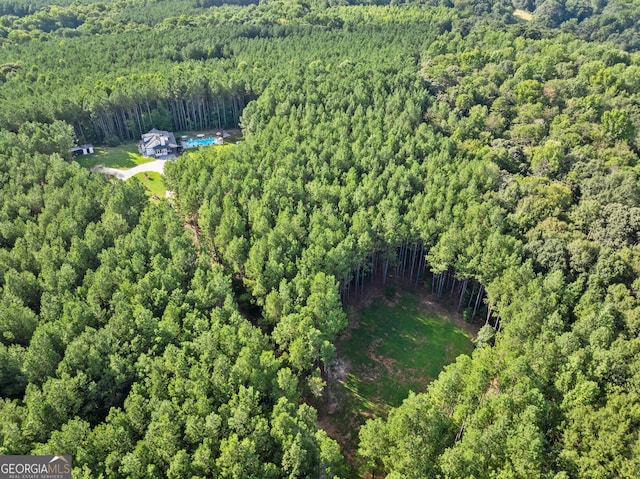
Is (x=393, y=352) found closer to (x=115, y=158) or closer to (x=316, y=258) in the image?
(x=316, y=258)

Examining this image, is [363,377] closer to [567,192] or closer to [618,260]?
[618,260]

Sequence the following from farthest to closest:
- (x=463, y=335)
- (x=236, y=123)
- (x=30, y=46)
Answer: (x=30, y=46), (x=236, y=123), (x=463, y=335)

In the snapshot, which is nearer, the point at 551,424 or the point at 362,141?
the point at 551,424

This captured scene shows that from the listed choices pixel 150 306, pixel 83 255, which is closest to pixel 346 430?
pixel 150 306

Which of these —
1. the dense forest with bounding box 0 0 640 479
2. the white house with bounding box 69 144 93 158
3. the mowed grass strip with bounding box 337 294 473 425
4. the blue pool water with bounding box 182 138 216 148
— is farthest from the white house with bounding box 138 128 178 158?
the mowed grass strip with bounding box 337 294 473 425

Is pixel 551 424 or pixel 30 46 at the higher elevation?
pixel 30 46

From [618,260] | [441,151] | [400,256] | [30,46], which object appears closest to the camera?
[618,260]

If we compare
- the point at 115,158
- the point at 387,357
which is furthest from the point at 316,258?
the point at 115,158

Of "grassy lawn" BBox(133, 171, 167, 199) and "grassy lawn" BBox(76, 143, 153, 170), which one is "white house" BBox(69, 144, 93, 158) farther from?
"grassy lawn" BBox(133, 171, 167, 199)
